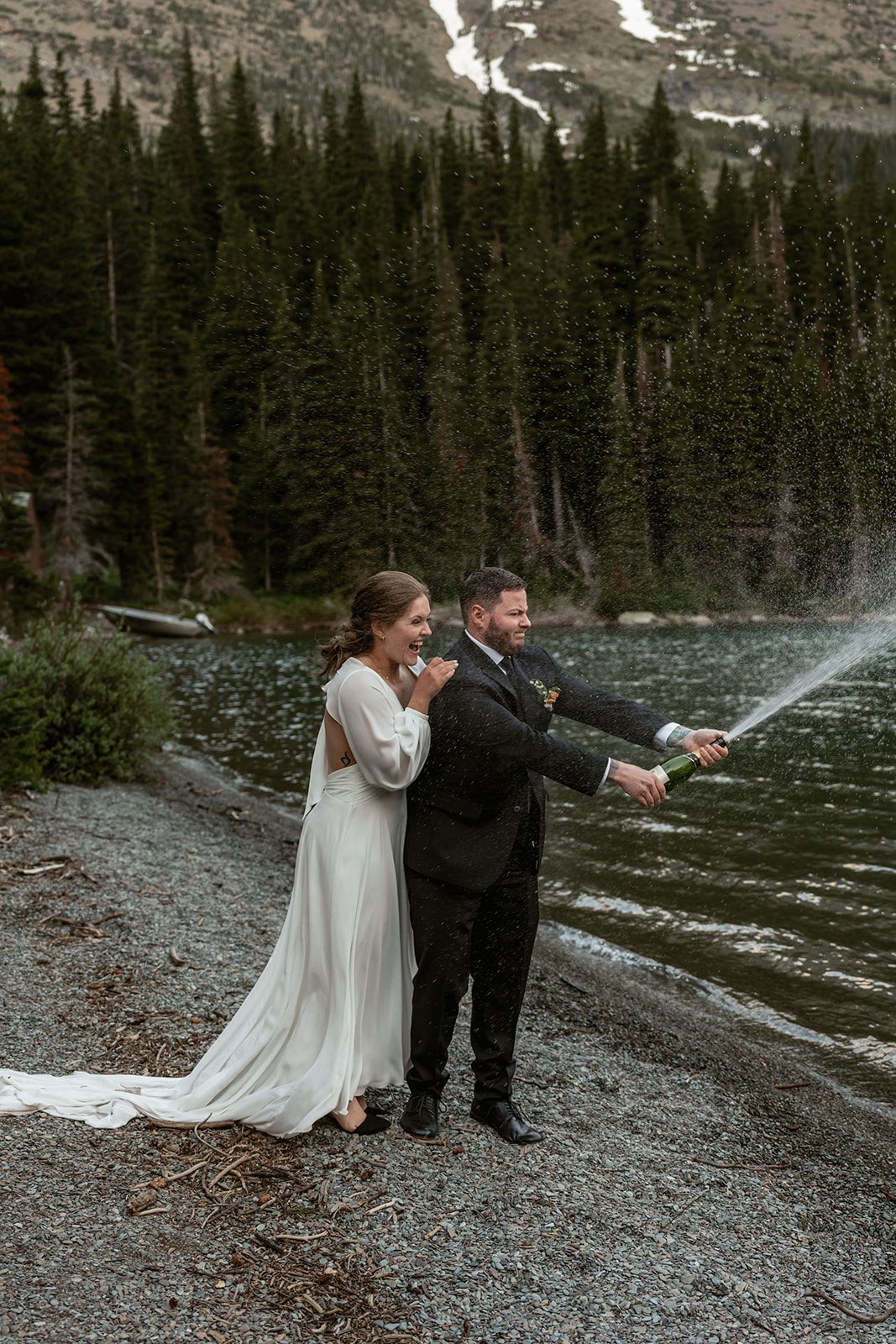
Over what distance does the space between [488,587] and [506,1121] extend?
8.02 feet

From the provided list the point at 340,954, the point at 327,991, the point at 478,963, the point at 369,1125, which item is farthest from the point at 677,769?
the point at 369,1125

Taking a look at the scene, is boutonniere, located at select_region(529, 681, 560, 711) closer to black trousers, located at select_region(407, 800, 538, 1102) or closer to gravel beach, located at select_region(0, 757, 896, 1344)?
black trousers, located at select_region(407, 800, 538, 1102)

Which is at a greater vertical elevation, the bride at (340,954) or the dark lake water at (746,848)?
the bride at (340,954)

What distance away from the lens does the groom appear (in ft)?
16.0

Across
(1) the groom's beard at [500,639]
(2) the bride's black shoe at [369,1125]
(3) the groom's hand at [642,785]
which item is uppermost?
(1) the groom's beard at [500,639]

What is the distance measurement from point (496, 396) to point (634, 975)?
50535 mm

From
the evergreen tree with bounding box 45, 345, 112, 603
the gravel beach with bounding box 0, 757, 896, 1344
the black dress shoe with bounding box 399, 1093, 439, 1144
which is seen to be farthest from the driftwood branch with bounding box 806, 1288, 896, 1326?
the evergreen tree with bounding box 45, 345, 112, 603

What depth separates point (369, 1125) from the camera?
509 centimetres

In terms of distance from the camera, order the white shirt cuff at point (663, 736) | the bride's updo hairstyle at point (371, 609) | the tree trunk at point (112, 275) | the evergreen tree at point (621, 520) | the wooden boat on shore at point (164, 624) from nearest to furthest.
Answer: the bride's updo hairstyle at point (371, 609) → the white shirt cuff at point (663, 736) → the evergreen tree at point (621, 520) → the wooden boat on shore at point (164, 624) → the tree trunk at point (112, 275)

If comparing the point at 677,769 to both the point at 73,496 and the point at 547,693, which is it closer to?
the point at 547,693

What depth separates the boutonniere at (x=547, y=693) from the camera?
5.17 meters

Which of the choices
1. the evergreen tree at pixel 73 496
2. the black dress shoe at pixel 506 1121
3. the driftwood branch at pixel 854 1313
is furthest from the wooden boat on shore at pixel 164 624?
the driftwood branch at pixel 854 1313

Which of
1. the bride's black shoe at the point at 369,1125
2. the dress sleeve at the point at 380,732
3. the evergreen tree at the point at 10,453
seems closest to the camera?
the dress sleeve at the point at 380,732

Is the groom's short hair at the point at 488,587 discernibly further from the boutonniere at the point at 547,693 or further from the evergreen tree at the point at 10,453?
the evergreen tree at the point at 10,453
